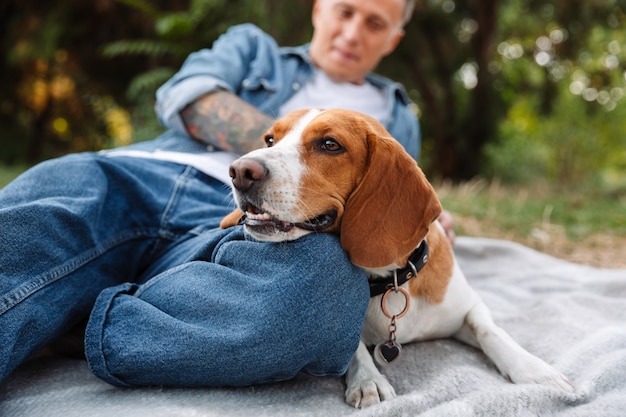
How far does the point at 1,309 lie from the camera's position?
5.21 feet

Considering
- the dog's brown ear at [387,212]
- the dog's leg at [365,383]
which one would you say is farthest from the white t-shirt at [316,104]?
the dog's leg at [365,383]

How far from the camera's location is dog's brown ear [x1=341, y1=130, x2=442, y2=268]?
173cm

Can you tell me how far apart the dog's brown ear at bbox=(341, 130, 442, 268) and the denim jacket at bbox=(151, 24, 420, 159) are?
1174 millimetres

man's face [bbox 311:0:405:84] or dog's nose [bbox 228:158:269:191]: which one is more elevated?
man's face [bbox 311:0:405:84]

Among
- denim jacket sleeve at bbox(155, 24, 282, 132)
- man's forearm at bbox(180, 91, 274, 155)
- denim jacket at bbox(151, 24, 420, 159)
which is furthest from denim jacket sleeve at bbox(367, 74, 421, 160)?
man's forearm at bbox(180, 91, 274, 155)

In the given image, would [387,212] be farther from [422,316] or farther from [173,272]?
[173,272]

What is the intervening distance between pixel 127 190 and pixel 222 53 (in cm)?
105

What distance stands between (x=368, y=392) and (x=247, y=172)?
81 centimetres

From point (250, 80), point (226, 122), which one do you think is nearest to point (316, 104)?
point (250, 80)

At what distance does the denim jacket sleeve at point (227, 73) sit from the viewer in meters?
2.63

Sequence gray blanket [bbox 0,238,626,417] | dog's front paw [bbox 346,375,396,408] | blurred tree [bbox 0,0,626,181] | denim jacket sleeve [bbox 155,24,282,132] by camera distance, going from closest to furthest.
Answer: gray blanket [bbox 0,238,626,417], dog's front paw [bbox 346,375,396,408], denim jacket sleeve [bbox 155,24,282,132], blurred tree [bbox 0,0,626,181]

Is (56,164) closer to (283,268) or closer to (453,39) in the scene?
(283,268)

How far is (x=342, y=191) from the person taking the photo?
182 centimetres

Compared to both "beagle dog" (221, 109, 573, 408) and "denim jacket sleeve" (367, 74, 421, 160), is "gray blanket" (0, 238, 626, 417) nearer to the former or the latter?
"beagle dog" (221, 109, 573, 408)
